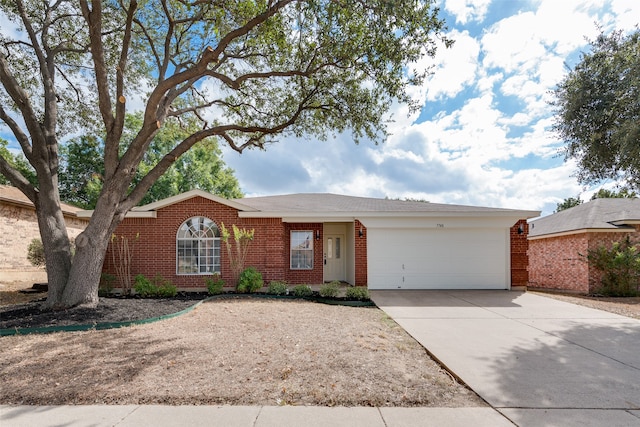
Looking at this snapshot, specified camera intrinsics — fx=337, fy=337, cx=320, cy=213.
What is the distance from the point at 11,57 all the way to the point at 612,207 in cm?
2285

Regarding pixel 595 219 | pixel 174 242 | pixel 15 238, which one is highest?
pixel 595 219

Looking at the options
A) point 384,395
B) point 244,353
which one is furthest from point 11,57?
point 384,395

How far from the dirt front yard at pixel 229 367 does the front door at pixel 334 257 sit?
701cm

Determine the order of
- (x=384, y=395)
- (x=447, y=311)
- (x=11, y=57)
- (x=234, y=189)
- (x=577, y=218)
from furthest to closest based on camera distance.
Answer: (x=234, y=189) < (x=577, y=218) < (x=11, y=57) < (x=447, y=311) < (x=384, y=395)

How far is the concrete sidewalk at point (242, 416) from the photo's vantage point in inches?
122

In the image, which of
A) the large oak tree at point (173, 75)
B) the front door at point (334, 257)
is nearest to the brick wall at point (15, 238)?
the large oak tree at point (173, 75)

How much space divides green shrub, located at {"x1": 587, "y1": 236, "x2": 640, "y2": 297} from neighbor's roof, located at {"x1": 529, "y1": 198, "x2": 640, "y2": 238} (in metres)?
0.68

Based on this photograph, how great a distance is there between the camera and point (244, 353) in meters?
4.86

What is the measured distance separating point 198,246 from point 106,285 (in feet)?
9.59

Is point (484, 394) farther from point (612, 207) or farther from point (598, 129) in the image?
point (612, 207)

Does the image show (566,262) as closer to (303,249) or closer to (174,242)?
(303,249)

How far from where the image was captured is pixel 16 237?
13844mm

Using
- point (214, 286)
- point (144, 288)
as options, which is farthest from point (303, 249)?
point (144, 288)

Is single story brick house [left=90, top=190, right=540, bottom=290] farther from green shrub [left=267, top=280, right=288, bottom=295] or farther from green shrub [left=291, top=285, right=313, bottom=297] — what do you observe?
green shrub [left=291, top=285, right=313, bottom=297]
